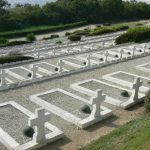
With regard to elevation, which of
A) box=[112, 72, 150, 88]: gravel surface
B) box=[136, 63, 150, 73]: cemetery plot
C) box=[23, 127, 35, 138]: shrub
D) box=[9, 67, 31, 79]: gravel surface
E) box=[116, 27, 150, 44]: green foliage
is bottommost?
box=[9, 67, 31, 79]: gravel surface

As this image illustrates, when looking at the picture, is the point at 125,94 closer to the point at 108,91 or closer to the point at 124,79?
the point at 108,91

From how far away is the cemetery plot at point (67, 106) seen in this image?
1134 centimetres

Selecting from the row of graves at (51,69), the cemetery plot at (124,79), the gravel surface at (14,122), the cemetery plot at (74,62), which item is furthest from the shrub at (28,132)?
the cemetery plot at (74,62)

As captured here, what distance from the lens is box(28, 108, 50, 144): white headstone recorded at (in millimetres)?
9516

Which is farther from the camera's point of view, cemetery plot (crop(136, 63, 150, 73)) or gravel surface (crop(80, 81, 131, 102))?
cemetery plot (crop(136, 63, 150, 73))

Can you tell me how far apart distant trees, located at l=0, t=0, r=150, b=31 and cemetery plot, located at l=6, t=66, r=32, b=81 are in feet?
147

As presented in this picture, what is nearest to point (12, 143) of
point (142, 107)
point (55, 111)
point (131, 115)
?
point (55, 111)

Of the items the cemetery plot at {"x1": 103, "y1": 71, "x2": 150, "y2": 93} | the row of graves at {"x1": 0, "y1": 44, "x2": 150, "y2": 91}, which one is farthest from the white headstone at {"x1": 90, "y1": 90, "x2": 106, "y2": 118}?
the row of graves at {"x1": 0, "y1": 44, "x2": 150, "y2": 91}

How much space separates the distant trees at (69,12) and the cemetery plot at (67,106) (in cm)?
5156

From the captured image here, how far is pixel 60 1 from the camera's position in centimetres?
8125

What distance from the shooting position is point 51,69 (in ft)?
66.6

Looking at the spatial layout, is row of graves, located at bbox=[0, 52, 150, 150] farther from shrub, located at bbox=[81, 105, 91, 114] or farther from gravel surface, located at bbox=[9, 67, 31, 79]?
gravel surface, located at bbox=[9, 67, 31, 79]

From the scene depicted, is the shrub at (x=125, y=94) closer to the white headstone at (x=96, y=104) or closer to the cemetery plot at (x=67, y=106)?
the cemetery plot at (x=67, y=106)

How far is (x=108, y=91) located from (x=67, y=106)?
8.79 ft
